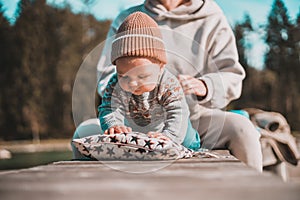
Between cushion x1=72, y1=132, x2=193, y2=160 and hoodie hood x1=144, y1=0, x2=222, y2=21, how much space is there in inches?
31.4

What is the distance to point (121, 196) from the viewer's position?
0.50 metres

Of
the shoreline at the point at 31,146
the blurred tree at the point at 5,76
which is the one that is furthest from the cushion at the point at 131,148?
the blurred tree at the point at 5,76

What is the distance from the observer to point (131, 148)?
40.7 inches

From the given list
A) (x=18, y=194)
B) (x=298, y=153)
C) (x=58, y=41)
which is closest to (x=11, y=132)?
(x=58, y=41)

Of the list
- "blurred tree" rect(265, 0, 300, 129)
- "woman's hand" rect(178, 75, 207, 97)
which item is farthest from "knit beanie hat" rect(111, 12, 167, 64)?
"blurred tree" rect(265, 0, 300, 129)

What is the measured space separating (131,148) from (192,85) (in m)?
0.44

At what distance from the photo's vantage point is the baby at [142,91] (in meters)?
1.13

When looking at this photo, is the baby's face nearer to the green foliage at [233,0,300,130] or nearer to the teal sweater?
the teal sweater

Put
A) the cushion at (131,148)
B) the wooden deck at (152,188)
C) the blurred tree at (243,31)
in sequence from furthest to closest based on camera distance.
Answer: the blurred tree at (243,31)
the cushion at (131,148)
the wooden deck at (152,188)

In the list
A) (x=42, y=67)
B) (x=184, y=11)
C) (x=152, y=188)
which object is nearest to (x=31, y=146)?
(x=42, y=67)

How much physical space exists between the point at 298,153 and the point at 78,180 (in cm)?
182

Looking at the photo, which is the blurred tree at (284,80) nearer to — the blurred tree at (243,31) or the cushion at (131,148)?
the blurred tree at (243,31)

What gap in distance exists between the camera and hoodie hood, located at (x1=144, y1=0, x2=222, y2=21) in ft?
5.83

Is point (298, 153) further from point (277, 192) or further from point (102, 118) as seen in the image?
point (277, 192)
